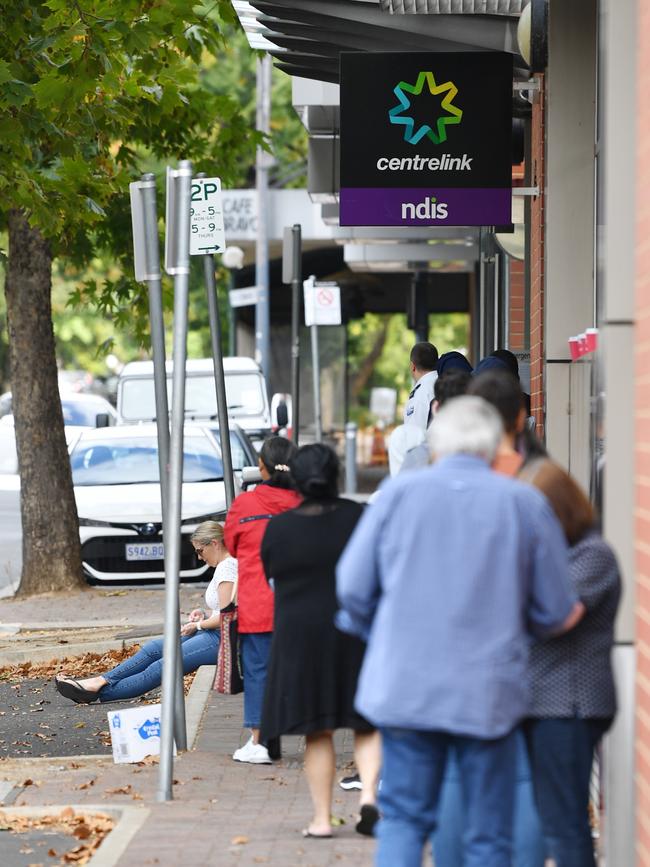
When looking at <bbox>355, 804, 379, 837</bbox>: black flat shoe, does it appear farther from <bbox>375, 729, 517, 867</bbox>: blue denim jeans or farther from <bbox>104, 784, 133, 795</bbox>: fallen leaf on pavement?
<bbox>375, 729, 517, 867</bbox>: blue denim jeans

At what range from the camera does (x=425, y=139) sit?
32.4 ft

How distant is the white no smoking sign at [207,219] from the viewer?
10203 millimetres

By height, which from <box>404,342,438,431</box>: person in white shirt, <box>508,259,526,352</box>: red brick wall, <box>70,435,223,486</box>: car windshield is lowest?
<box>70,435,223,486</box>: car windshield

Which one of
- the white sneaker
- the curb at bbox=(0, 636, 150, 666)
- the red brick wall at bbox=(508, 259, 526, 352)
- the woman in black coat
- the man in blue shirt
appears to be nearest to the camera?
the man in blue shirt

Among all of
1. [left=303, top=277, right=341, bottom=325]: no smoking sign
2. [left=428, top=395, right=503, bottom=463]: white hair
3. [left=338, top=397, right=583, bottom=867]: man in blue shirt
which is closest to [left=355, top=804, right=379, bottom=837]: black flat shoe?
[left=338, top=397, right=583, bottom=867]: man in blue shirt

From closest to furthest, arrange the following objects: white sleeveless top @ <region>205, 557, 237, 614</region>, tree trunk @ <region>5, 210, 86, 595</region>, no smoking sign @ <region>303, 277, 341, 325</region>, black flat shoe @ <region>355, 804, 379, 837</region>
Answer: black flat shoe @ <region>355, 804, 379, 837</region> → white sleeveless top @ <region>205, 557, 237, 614</region> → tree trunk @ <region>5, 210, 86, 595</region> → no smoking sign @ <region>303, 277, 341, 325</region>

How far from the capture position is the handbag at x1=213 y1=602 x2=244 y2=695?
27.0 feet

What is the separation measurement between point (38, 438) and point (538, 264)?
7362 millimetres

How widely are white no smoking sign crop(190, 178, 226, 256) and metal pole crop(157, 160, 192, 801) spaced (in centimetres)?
239

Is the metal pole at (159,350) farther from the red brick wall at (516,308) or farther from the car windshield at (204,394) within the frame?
the car windshield at (204,394)

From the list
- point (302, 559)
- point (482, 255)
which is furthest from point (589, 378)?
point (482, 255)

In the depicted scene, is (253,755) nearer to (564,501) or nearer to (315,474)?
(315,474)

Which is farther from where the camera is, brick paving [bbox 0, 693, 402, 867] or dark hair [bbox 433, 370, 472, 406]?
dark hair [bbox 433, 370, 472, 406]

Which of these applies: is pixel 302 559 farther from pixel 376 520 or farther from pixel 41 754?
pixel 41 754
